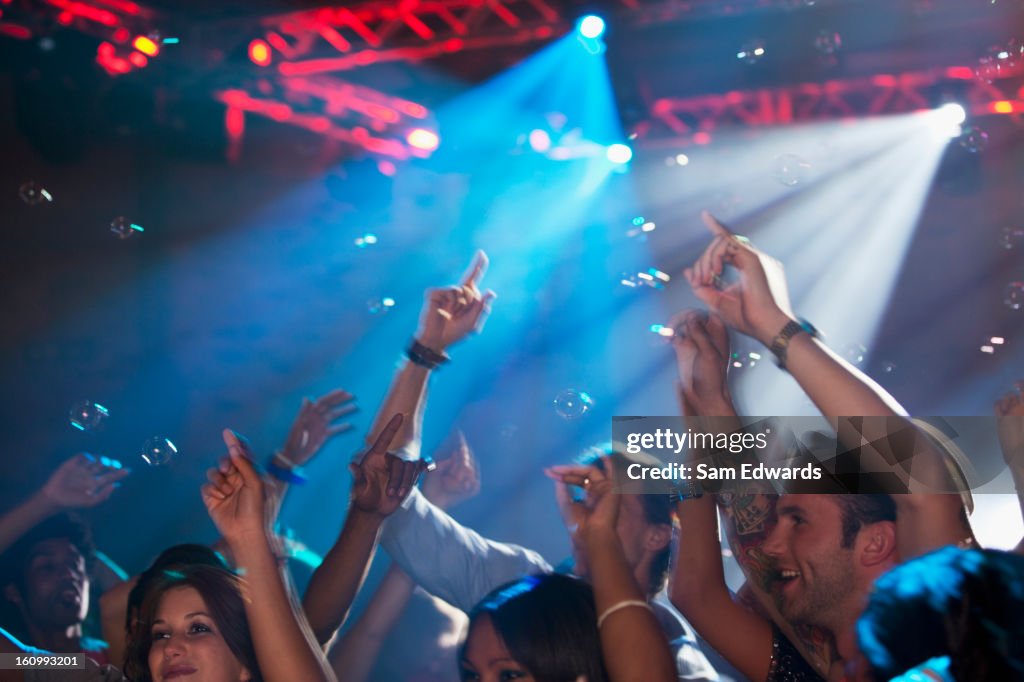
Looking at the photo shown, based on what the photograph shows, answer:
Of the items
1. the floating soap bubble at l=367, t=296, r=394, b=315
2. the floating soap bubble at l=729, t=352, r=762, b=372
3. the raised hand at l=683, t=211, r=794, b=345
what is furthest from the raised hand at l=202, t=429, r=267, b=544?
the floating soap bubble at l=367, t=296, r=394, b=315

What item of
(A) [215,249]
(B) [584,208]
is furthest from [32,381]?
(B) [584,208]

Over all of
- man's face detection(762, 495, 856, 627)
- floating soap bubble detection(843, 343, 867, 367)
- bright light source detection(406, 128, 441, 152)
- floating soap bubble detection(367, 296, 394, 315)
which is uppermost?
bright light source detection(406, 128, 441, 152)

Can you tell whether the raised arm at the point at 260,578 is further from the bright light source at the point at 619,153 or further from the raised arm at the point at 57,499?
the bright light source at the point at 619,153

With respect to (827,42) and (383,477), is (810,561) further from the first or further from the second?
(827,42)

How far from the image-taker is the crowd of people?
230 centimetres

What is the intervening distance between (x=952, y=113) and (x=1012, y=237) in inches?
27.1

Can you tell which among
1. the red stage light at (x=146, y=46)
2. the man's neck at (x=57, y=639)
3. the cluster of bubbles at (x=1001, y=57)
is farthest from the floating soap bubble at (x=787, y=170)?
the man's neck at (x=57, y=639)

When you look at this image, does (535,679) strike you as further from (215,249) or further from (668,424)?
(215,249)

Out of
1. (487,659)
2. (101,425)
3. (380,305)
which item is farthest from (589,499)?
(380,305)

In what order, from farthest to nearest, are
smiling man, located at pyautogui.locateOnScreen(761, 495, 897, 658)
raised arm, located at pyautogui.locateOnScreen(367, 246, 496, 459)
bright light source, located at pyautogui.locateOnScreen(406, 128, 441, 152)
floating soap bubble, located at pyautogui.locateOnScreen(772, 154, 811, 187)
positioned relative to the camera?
1. bright light source, located at pyautogui.locateOnScreen(406, 128, 441, 152)
2. floating soap bubble, located at pyautogui.locateOnScreen(772, 154, 811, 187)
3. raised arm, located at pyautogui.locateOnScreen(367, 246, 496, 459)
4. smiling man, located at pyautogui.locateOnScreen(761, 495, 897, 658)

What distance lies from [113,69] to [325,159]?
1190 mm

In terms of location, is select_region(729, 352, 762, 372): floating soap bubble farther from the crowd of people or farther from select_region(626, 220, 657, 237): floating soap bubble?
select_region(626, 220, 657, 237): floating soap bubble

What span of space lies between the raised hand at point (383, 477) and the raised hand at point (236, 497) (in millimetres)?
414

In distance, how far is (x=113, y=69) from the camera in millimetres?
4449
